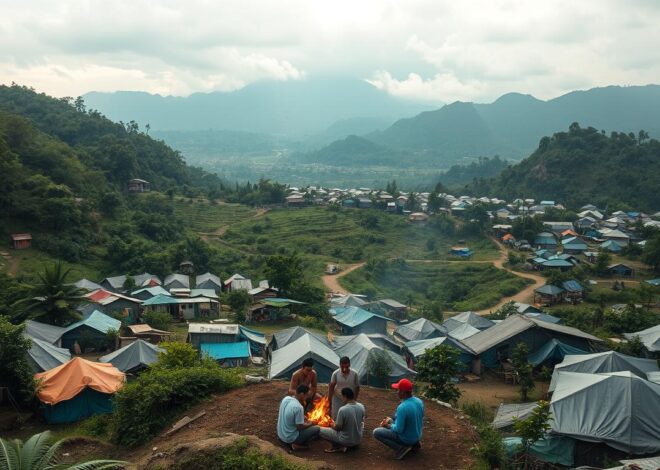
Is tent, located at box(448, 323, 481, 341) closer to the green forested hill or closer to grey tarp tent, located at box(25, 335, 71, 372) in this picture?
grey tarp tent, located at box(25, 335, 71, 372)

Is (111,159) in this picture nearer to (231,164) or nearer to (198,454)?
(198,454)

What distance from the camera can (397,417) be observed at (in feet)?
21.8

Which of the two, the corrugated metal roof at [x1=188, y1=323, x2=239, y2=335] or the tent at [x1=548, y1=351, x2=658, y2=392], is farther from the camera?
the corrugated metal roof at [x1=188, y1=323, x2=239, y2=335]

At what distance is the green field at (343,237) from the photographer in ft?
155

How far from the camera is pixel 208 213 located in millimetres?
56062

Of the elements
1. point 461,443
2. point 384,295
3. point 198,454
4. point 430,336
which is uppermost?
point 198,454

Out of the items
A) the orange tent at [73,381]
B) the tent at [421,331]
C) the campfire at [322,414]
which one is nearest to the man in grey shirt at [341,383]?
the campfire at [322,414]

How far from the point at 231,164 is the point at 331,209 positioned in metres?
141

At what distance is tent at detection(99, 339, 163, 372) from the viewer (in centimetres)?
1528

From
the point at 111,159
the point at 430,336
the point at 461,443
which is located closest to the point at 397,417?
the point at 461,443

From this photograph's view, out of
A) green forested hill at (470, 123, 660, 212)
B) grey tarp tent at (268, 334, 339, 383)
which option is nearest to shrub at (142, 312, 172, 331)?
grey tarp tent at (268, 334, 339, 383)

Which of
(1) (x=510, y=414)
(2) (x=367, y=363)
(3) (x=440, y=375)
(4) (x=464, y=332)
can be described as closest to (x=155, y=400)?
(3) (x=440, y=375)

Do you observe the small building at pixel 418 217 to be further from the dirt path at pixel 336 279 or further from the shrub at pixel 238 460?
the shrub at pixel 238 460

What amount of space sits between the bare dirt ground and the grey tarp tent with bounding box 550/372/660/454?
3227mm
